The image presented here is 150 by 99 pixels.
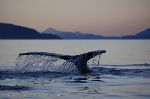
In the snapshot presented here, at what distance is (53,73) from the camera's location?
2486 centimetres

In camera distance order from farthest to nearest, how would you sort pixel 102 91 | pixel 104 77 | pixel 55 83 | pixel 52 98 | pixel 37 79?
1. pixel 104 77
2. pixel 37 79
3. pixel 55 83
4. pixel 102 91
5. pixel 52 98

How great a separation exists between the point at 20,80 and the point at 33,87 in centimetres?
263

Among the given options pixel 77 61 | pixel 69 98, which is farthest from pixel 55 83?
pixel 69 98

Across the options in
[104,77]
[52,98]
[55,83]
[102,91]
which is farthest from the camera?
[104,77]

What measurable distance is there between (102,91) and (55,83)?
3233mm

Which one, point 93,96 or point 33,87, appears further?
point 33,87

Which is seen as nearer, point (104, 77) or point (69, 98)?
point (69, 98)

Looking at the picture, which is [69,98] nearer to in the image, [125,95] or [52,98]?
[52,98]

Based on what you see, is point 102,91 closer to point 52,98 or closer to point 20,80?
point 52,98

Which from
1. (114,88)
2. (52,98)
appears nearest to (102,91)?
(114,88)

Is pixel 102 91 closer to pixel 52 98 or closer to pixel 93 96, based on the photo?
pixel 93 96

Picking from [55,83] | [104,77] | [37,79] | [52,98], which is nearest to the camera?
[52,98]

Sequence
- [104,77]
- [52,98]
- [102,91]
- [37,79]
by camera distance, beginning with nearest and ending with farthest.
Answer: [52,98]
[102,91]
[37,79]
[104,77]

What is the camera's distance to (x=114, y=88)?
63.7 feet
